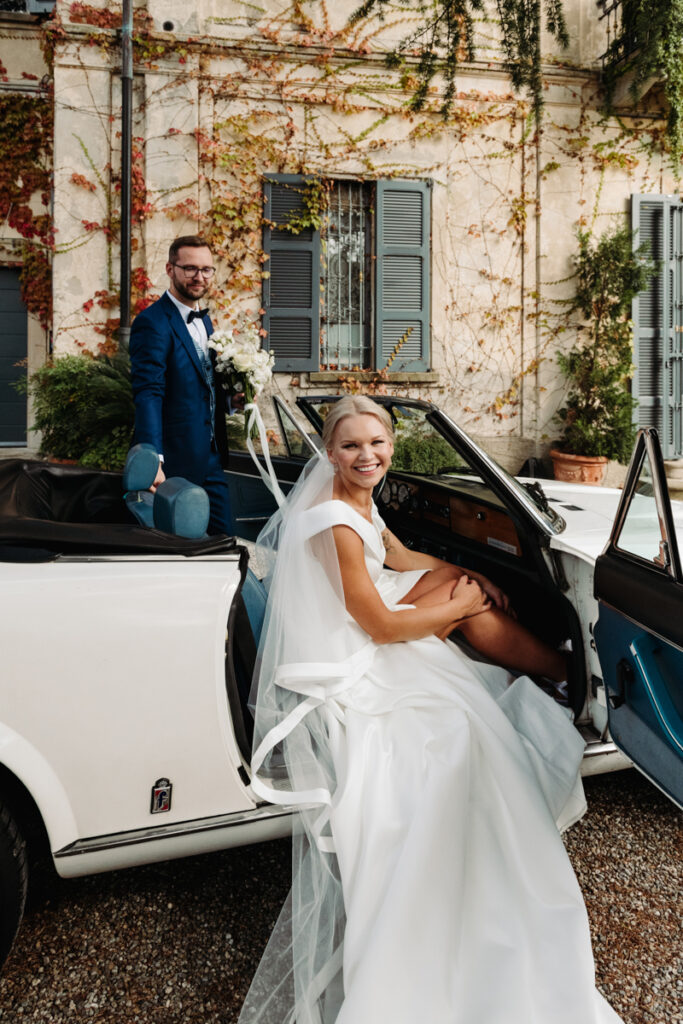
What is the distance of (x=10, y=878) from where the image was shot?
1.59 meters

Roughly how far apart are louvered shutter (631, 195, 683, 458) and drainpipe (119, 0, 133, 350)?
18.3 ft

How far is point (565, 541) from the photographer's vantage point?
222cm

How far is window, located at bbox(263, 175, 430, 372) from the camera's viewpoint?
25.1 ft

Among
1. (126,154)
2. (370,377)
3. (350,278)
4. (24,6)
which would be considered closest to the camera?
(126,154)

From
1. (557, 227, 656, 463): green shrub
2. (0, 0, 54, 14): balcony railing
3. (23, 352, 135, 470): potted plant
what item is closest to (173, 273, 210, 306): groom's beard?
(23, 352, 135, 470): potted plant

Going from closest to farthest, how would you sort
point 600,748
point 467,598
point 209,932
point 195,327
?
→ point 209,932
point 600,748
point 467,598
point 195,327

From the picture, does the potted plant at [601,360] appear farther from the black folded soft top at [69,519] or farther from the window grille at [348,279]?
the black folded soft top at [69,519]

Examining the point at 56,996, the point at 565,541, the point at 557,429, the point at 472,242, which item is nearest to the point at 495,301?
the point at 472,242

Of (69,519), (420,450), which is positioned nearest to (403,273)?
(420,450)

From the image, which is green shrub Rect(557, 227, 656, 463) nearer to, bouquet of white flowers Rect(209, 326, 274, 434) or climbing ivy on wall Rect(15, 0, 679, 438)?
climbing ivy on wall Rect(15, 0, 679, 438)

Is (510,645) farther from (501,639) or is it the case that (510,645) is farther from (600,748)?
(600,748)

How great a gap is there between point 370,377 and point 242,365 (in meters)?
4.98

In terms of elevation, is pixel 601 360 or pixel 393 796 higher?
pixel 601 360

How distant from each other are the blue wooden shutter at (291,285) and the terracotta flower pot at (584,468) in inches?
113
